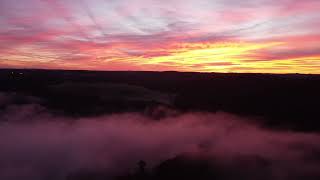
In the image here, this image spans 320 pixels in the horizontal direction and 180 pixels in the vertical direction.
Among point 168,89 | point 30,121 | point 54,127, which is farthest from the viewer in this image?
point 168,89

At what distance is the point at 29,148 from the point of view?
359 feet

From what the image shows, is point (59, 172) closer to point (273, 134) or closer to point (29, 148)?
point (29, 148)

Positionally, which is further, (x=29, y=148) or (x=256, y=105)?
(x=256, y=105)

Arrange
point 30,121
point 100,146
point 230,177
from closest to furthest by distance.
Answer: point 230,177 → point 100,146 → point 30,121

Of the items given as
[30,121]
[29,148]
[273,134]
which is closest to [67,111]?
[30,121]

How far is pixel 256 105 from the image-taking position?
12519 centimetres

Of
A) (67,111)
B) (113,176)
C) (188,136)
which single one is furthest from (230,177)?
(67,111)

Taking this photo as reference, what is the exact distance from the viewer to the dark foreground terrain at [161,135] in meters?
59.0

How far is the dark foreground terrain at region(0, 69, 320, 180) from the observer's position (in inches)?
2322

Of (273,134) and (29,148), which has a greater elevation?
(273,134)

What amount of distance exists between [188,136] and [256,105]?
3717 cm

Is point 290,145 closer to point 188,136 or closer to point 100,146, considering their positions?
point 188,136

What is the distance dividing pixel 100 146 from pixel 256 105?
159 ft

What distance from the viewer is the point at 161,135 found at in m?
98.5
